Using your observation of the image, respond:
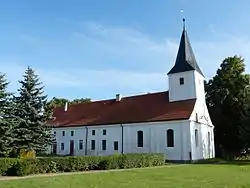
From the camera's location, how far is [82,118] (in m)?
49.8

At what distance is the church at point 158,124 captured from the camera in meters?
38.9

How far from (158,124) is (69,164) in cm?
1816

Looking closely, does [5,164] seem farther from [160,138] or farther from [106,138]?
[106,138]

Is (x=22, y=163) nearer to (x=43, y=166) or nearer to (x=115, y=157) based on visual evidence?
(x=43, y=166)

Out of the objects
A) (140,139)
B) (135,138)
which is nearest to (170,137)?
(140,139)

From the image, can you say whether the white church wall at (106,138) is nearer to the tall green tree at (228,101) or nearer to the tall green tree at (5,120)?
Answer: the tall green tree at (228,101)

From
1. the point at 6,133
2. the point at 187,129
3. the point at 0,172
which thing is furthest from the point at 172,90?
the point at 0,172

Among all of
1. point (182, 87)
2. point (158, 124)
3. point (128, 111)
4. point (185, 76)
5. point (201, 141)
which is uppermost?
point (185, 76)

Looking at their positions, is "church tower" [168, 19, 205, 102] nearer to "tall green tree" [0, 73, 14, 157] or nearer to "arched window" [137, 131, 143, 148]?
"arched window" [137, 131, 143, 148]

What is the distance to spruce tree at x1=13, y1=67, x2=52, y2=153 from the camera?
1141 inches

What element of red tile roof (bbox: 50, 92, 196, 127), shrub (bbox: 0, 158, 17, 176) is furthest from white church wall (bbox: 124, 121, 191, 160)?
shrub (bbox: 0, 158, 17, 176)

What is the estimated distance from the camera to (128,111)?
45094 millimetres

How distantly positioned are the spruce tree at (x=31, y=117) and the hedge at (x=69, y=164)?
20.9ft

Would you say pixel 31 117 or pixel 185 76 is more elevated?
Result: pixel 185 76
